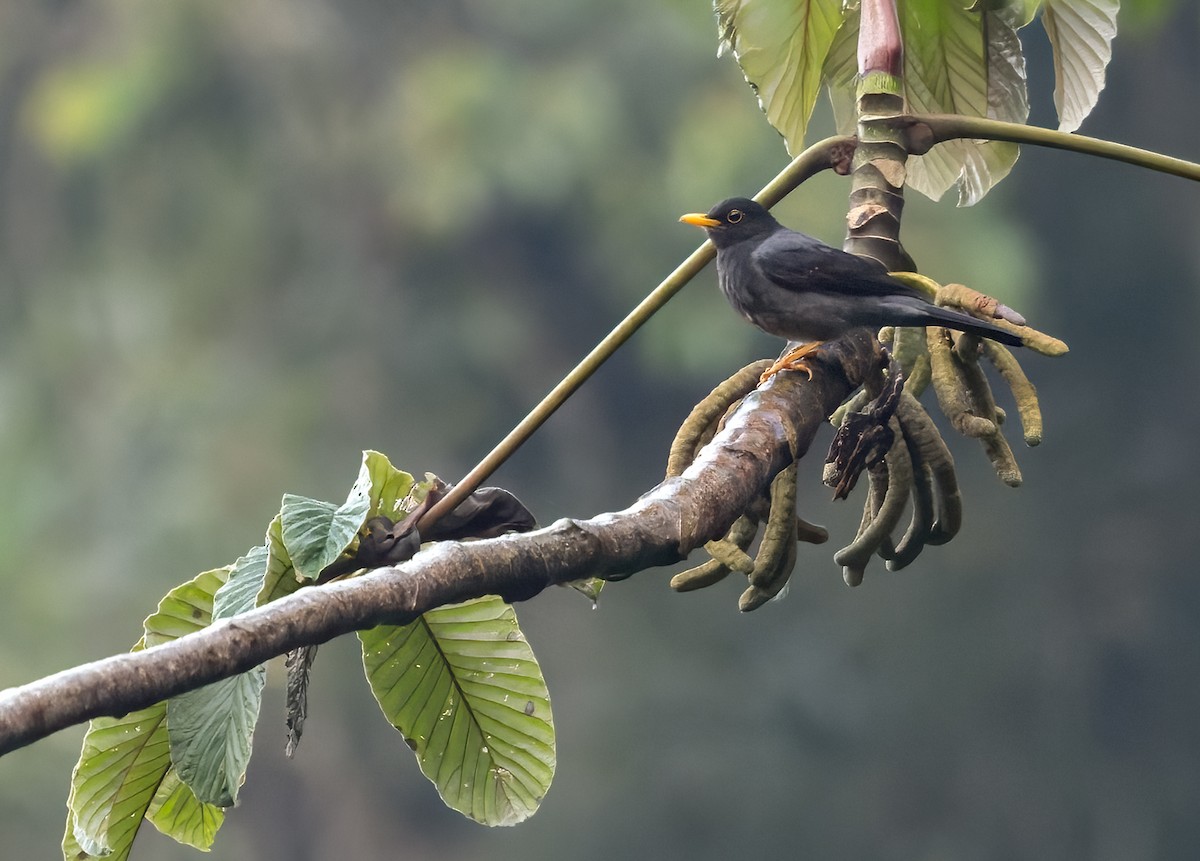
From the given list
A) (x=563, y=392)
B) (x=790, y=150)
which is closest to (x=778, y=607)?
(x=790, y=150)

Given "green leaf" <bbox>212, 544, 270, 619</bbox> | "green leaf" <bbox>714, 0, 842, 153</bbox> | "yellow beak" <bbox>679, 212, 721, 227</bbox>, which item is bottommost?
"green leaf" <bbox>212, 544, 270, 619</bbox>

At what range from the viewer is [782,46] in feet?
6.41

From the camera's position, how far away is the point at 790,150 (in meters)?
2.06

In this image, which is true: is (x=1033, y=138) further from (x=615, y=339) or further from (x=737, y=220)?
(x=737, y=220)

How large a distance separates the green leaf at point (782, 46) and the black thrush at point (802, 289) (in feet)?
0.45

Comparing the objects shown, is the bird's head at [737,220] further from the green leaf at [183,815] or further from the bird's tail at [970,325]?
the green leaf at [183,815]

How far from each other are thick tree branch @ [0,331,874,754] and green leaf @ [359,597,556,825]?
0.28 m

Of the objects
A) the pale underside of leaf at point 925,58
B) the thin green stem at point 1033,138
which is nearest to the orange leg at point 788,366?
the thin green stem at point 1033,138

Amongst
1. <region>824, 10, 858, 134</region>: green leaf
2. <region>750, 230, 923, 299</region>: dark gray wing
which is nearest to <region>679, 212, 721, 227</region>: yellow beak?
<region>750, 230, 923, 299</region>: dark gray wing

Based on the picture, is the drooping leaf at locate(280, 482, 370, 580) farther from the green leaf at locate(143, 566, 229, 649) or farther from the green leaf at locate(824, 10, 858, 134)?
the green leaf at locate(824, 10, 858, 134)

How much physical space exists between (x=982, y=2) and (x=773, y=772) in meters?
8.46

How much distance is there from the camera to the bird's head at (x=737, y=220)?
7.82 ft

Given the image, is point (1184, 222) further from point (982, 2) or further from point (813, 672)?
point (982, 2)

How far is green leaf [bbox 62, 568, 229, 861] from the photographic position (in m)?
1.26
